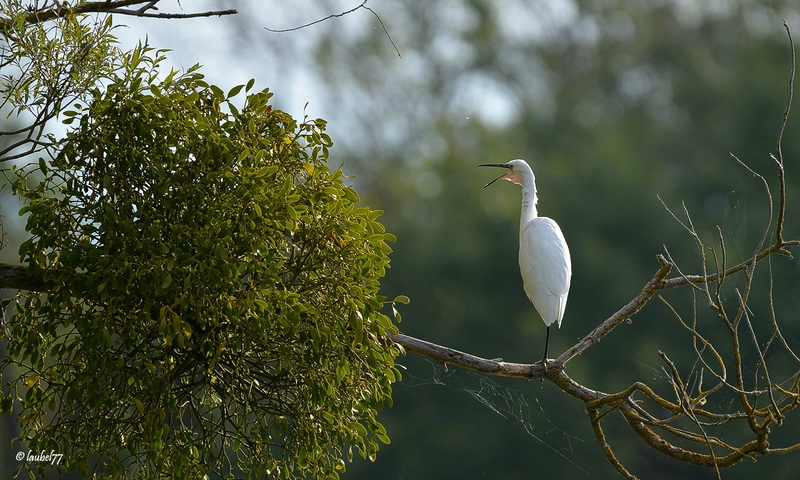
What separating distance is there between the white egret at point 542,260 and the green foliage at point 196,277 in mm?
998

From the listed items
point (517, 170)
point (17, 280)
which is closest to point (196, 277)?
point (17, 280)

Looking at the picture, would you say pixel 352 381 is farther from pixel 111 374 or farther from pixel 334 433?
pixel 111 374

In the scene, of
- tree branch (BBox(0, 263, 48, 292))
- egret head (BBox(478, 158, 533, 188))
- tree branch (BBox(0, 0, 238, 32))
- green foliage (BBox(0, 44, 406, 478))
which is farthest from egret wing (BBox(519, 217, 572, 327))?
tree branch (BBox(0, 263, 48, 292))

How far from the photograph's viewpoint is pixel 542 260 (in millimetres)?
2377

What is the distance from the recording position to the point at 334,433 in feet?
4.79

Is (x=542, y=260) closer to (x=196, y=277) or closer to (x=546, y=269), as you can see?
(x=546, y=269)

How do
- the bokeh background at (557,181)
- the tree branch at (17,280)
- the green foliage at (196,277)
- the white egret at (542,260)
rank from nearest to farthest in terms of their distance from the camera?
1. the green foliage at (196,277)
2. the tree branch at (17,280)
3. the white egret at (542,260)
4. the bokeh background at (557,181)

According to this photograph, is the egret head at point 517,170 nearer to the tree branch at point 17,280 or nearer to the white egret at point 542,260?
the white egret at point 542,260

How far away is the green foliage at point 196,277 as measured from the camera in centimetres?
127

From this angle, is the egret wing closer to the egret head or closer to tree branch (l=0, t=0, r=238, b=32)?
the egret head

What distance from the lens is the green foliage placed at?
4.18 ft

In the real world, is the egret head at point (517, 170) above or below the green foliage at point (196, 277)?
below

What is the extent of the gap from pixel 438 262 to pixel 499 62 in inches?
128

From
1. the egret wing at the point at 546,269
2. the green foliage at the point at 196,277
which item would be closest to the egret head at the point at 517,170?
the egret wing at the point at 546,269
